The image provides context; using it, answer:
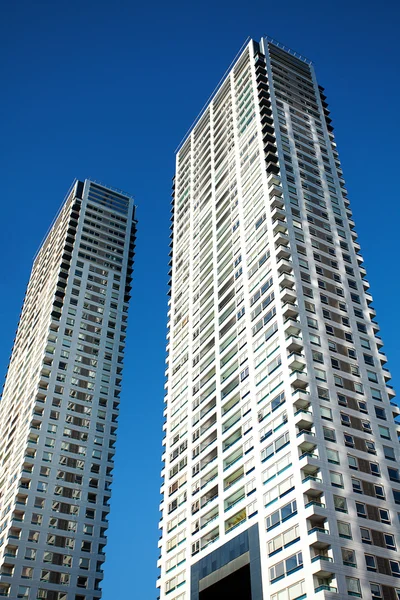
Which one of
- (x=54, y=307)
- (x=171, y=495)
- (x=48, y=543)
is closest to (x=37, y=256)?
(x=54, y=307)

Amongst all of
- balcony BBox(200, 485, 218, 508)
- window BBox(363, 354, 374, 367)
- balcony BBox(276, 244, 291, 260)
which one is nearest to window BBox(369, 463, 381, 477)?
window BBox(363, 354, 374, 367)

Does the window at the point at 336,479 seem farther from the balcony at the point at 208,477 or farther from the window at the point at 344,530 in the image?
the balcony at the point at 208,477

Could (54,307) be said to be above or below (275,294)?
above

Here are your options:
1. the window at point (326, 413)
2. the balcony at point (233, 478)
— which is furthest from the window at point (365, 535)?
the balcony at point (233, 478)

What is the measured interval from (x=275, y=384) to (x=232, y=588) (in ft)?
62.8

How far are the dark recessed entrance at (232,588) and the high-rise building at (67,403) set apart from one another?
1211 inches

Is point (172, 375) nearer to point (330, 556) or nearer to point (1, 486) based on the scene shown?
point (1, 486)

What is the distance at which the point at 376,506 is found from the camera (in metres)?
59.8

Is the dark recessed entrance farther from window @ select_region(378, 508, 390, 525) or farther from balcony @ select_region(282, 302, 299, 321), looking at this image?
balcony @ select_region(282, 302, 299, 321)

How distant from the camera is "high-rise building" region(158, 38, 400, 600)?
57.4m

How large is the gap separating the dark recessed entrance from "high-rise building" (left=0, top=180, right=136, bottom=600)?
101 feet

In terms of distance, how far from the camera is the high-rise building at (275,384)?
57.4 metres

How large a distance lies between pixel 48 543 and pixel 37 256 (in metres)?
76.5

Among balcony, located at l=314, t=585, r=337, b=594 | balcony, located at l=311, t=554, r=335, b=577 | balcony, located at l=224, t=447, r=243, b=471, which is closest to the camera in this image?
balcony, located at l=314, t=585, r=337, b=594
